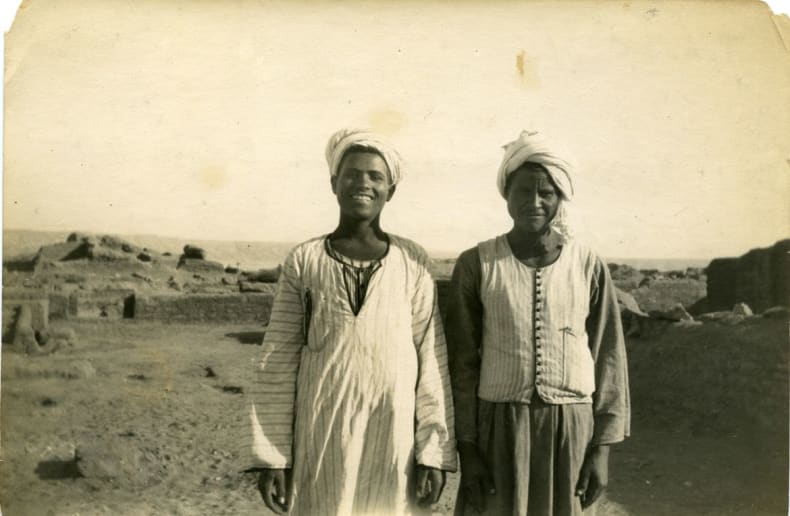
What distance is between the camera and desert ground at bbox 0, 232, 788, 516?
4379mm

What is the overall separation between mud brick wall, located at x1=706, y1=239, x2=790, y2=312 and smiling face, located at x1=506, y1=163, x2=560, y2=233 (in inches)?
63.3

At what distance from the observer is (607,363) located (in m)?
3.62

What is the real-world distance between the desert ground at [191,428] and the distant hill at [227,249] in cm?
17

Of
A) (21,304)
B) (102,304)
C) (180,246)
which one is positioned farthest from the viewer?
(102,304)

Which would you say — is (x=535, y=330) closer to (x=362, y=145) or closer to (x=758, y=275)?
(x=362, y=145)

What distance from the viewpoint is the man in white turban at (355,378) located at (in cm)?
347

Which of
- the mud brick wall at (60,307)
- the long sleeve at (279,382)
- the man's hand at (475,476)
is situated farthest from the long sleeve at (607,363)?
the mud brick wall at (60,307)

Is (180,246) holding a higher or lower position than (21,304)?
higher

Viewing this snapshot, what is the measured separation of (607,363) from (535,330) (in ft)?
1.22

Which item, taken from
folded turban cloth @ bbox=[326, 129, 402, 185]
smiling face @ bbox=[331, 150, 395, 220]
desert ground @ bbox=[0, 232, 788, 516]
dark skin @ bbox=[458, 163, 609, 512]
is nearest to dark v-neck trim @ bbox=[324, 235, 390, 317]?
smiling face @ bbox=[331, 150, 395, 220]

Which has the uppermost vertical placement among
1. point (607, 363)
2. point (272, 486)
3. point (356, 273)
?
point (356, 273)

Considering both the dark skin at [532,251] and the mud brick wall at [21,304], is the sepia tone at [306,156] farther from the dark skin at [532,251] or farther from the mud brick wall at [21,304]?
the dark skin at [532,251]

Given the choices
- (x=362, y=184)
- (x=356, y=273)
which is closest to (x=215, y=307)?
(x=356, y=273)

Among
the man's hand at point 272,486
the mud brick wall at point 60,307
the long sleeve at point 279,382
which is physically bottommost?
the man's hand at point 272,486
